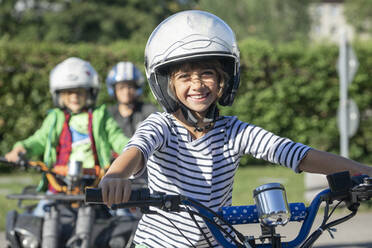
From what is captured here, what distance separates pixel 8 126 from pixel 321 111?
292 inches

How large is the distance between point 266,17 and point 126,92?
2748 centimetres

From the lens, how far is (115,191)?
81.5 inches

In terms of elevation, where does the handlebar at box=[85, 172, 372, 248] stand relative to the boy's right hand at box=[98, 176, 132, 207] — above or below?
below

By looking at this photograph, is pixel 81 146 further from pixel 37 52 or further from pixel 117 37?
pixel 117 37

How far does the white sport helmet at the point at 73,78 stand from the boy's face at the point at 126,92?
1185 mm

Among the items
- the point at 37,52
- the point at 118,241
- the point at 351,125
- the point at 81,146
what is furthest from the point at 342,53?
the point at 37,52

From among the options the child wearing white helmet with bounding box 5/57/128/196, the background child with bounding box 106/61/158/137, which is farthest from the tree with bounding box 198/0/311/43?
the child wearing white helmet with bounding box 5/57/128/196

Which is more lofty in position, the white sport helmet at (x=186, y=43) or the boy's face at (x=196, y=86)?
the white sport helmet at (x=186, y=43)

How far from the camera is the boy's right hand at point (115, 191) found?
6.79 ft

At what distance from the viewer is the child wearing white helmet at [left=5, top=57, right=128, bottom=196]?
221 inches

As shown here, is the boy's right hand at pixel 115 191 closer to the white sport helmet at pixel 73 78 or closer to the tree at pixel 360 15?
the white sport helmet at pixel 73 78

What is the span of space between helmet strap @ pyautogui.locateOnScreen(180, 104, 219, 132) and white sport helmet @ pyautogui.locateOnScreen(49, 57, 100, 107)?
2.90 m

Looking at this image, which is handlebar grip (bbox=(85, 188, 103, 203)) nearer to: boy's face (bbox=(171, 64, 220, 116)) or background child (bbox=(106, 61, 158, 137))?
boy's face (bbox=(171, 64, 220, 116))

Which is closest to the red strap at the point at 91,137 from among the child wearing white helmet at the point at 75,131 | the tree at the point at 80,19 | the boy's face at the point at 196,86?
the child wearing white helmet at the point at 75,131
